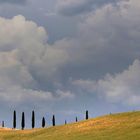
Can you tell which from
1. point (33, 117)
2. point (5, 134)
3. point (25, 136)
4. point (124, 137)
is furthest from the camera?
point (33, 117)

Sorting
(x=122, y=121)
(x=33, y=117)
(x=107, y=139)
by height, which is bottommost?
(x=107, y=139)

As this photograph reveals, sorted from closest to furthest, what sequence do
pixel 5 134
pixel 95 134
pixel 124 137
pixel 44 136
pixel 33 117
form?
1. pixel 124 137
2. pixel 95 134
3. pixel 44 136
4. pixel 5 134
5. pixel 33 117

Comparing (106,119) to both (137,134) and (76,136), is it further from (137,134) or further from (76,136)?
(137,134)

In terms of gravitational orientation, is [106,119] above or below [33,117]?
below

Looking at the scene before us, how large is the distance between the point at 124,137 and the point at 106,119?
21284 millimetres

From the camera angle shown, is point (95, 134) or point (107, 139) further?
point (95, 134)

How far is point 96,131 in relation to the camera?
80938mm

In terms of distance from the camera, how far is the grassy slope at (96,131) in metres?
74.5

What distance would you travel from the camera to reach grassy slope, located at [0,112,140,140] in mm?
74500

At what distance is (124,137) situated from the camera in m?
70.8

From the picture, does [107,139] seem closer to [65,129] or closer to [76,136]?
[76,136]

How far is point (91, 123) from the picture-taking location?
90.7m

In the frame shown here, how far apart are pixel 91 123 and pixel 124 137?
20.3m

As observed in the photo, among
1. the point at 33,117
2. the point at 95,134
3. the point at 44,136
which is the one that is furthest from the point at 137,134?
the point at 33,117
